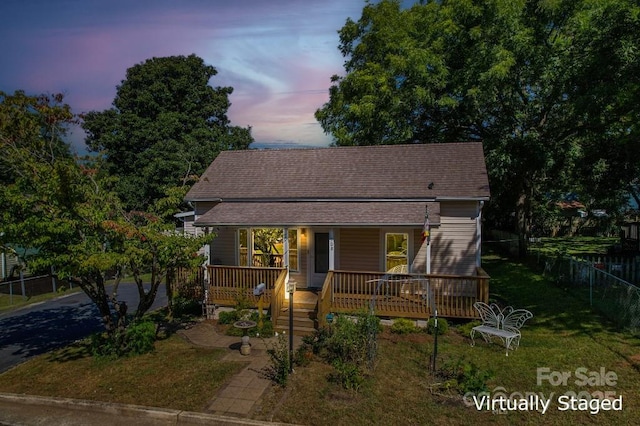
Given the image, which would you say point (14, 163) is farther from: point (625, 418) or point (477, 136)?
point (477, 136)

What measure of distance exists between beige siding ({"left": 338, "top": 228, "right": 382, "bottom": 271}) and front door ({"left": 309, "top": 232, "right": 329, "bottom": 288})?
0.56 m

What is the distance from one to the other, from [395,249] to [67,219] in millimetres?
9583

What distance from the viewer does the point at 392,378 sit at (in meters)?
8.62

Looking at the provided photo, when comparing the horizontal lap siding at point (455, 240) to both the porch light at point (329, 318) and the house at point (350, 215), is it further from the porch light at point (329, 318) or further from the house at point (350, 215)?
the porch light at point (329, 318)

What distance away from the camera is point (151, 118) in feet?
94.7

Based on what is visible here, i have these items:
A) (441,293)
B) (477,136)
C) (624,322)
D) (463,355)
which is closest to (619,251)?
(477,136)

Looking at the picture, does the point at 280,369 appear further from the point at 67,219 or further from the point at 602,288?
the point at 602,288

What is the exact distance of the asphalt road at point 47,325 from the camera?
37.2 feet

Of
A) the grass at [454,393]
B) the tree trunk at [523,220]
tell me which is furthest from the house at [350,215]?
the tree trunk at [523,220]

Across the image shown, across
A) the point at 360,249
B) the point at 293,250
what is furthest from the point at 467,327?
the point at 293,250

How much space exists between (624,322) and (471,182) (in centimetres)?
574

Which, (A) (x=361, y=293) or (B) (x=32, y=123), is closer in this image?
(B) (x=32, y=123)

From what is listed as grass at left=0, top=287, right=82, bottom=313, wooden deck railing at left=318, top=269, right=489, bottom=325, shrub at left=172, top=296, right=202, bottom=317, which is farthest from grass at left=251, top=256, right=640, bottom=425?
grass at left=0, top=287, right=82, bottom=313

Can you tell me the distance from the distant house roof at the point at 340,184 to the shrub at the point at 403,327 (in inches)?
112
